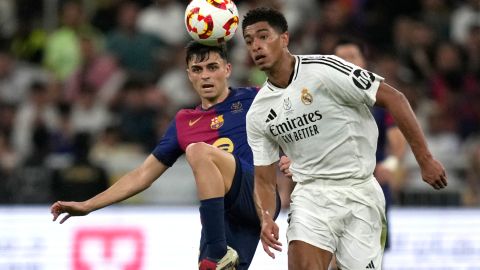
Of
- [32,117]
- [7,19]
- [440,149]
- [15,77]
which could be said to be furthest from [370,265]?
[7,19]

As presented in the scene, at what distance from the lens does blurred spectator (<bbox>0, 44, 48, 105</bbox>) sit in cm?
1378

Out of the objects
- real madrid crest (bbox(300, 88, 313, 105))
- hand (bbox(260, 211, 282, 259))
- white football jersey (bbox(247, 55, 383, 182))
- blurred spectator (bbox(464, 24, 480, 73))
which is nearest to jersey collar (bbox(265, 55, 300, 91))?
white football jersey (bbox(247, 55, 383, 182))

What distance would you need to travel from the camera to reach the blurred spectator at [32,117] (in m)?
13.1

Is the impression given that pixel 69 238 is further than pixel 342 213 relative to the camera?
Yes

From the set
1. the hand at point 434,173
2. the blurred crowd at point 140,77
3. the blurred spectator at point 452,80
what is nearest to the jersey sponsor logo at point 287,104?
the hand at point 434,173

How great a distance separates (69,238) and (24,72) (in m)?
4.03

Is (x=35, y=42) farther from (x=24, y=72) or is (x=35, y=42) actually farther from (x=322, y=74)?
(x=322, y=74)

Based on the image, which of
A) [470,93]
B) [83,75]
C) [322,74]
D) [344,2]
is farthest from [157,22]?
[322,74]

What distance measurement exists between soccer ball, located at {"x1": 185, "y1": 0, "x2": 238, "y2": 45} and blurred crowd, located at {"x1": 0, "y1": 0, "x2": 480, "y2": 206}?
180 inches

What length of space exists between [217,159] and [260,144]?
15.5 inches

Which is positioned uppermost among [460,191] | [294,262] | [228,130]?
[228,130]

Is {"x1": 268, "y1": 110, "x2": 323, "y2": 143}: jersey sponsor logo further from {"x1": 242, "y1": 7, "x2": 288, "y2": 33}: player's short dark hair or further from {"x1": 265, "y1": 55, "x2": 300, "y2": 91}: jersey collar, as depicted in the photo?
{"x1": 242, "y1": 7, "x2": 288, "y2": 33}: player's short dark hair

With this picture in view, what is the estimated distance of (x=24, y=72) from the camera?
14055mm

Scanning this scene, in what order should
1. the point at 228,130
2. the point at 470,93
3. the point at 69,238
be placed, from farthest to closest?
the point at 470,93 → the point at 69,238 → the point at 228,130
